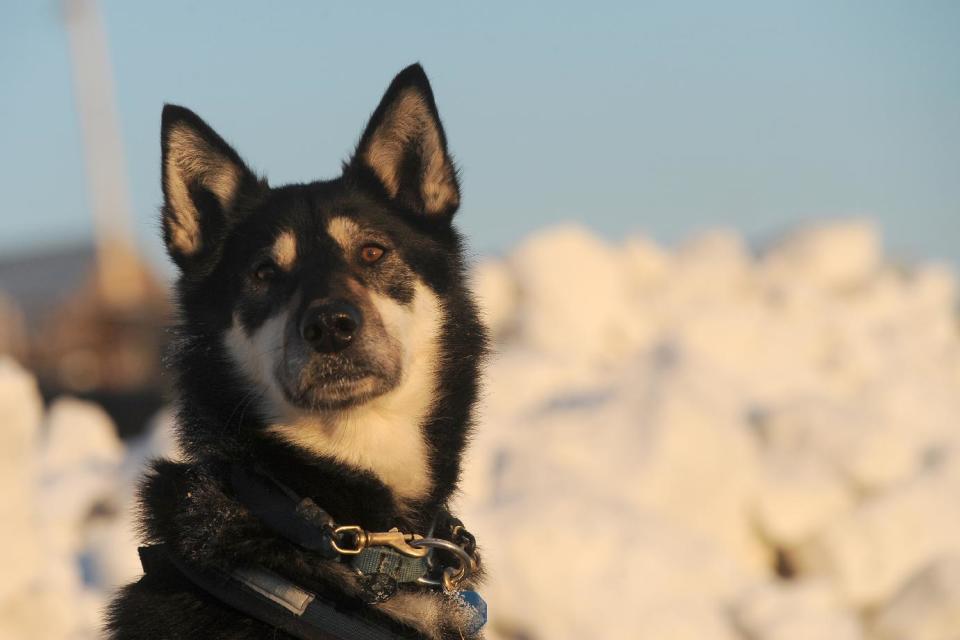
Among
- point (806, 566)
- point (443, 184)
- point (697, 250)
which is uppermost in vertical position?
point (697, 250)

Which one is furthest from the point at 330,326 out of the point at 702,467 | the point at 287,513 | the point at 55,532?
the point at 702,467

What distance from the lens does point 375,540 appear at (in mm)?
3150

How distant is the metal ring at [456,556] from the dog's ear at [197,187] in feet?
3.41

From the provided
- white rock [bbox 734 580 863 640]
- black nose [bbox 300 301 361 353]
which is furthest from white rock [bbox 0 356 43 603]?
white rock [bbox 734 580 863 640]

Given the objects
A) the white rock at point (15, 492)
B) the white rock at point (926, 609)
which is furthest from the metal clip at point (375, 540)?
the white rock at point (926, 609)

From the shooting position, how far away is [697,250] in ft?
44.3

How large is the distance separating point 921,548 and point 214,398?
5.28m

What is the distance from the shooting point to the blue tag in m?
3.33

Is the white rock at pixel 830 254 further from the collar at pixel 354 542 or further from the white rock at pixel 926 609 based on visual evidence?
the collar at pixel 354 542

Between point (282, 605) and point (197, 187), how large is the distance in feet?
4.22

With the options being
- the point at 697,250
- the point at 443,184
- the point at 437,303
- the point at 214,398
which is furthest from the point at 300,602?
the point at 697,250

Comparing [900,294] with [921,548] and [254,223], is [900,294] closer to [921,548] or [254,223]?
[921,548]

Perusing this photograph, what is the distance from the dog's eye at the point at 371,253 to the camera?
3680 mm

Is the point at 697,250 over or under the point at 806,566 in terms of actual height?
over
